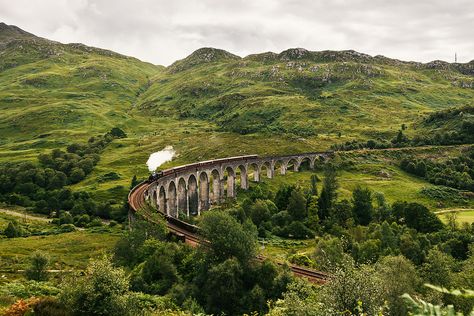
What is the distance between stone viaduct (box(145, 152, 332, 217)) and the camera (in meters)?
92.4

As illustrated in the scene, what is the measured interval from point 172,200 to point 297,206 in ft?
98.3

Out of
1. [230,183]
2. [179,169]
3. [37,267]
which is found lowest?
[37,267]

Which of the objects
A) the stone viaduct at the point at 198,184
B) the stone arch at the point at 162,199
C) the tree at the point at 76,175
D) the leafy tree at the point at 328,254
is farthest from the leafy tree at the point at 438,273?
the tree at the point at 76,175

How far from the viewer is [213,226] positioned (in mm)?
50375

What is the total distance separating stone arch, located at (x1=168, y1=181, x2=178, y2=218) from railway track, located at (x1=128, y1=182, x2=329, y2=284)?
6430mm

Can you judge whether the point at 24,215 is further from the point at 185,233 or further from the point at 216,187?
the point at 185,233

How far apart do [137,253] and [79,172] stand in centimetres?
9479

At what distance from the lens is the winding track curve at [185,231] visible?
5001 cm

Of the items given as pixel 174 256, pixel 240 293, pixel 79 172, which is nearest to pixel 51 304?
pixel 240 293

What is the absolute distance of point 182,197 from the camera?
339ft

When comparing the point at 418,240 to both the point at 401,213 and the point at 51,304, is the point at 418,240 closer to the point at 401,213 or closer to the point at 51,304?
the point at 401,213

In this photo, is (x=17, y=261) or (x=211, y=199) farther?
(x=211, y=199)

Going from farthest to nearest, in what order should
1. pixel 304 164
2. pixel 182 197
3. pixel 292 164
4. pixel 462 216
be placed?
pixel 292 164 < pixel 304 164 < pixel 182 197 < pixel 462 216

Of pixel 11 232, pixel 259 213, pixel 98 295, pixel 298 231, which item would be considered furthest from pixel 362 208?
pixel 11 232
